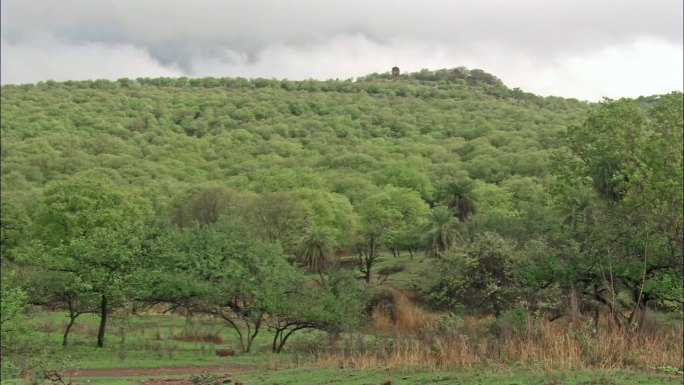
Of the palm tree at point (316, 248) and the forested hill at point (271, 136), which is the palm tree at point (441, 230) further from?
the forested hill at point (271, 136)

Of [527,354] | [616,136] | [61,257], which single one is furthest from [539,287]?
[61,257]

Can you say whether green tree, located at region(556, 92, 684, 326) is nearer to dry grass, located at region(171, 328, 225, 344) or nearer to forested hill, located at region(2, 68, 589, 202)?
dry grass, located at region(171, 328, 225, 344)

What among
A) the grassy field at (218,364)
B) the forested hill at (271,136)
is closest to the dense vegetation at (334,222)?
the forested hill at (271,136)

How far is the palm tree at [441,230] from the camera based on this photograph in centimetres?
4844

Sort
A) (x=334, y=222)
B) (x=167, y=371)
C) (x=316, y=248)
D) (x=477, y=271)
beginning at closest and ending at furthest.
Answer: (x=167, y=371)
(x=477, y=271)
(x=316, y=248)
(x=334, y=222)

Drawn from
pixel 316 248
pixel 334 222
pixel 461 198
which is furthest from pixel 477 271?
pixel 334 222

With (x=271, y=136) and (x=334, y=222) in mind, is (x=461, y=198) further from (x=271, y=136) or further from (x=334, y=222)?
(x=271, y=136)

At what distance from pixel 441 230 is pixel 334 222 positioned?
2109 centimetres

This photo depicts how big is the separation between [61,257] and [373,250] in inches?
1442

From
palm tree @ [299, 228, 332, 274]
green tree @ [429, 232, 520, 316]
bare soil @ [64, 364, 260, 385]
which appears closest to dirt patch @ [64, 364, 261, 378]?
bare soil @ [64, 364, 260, 385]

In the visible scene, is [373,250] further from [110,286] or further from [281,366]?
[281,366]

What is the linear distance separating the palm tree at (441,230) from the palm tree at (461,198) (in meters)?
5.35

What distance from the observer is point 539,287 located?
25.1m

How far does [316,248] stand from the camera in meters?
51.6
